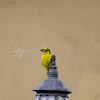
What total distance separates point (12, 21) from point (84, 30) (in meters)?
0.63

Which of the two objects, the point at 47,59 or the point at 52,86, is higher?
the point at 47,59

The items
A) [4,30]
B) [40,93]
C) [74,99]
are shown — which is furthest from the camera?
[4,30]

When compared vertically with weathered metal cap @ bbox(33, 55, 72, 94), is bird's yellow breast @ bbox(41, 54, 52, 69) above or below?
above

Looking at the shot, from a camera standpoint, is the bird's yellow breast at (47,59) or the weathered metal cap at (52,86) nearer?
the weathered metal cap at (52,86)

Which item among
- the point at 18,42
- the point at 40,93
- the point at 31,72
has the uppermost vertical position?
the point at 18,42

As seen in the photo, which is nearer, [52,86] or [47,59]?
[52,86]

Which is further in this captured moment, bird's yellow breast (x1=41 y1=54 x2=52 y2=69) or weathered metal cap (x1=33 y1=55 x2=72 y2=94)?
bird's yellow breast (x1=41 y1=54 x2=52 y2=69)

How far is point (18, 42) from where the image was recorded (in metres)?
3.33

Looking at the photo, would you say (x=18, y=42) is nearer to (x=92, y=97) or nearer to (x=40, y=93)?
(x=92, y=97)

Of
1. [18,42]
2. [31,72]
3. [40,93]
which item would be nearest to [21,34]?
[18,42]

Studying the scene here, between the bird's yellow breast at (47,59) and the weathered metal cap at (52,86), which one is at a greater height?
the bird's yellow breast at (47,59)

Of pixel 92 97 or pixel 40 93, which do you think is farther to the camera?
pixel 92 97

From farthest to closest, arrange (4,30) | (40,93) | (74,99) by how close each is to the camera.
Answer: (4,30) → (74,99) → (40,93)

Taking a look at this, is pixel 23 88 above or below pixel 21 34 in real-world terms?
below
